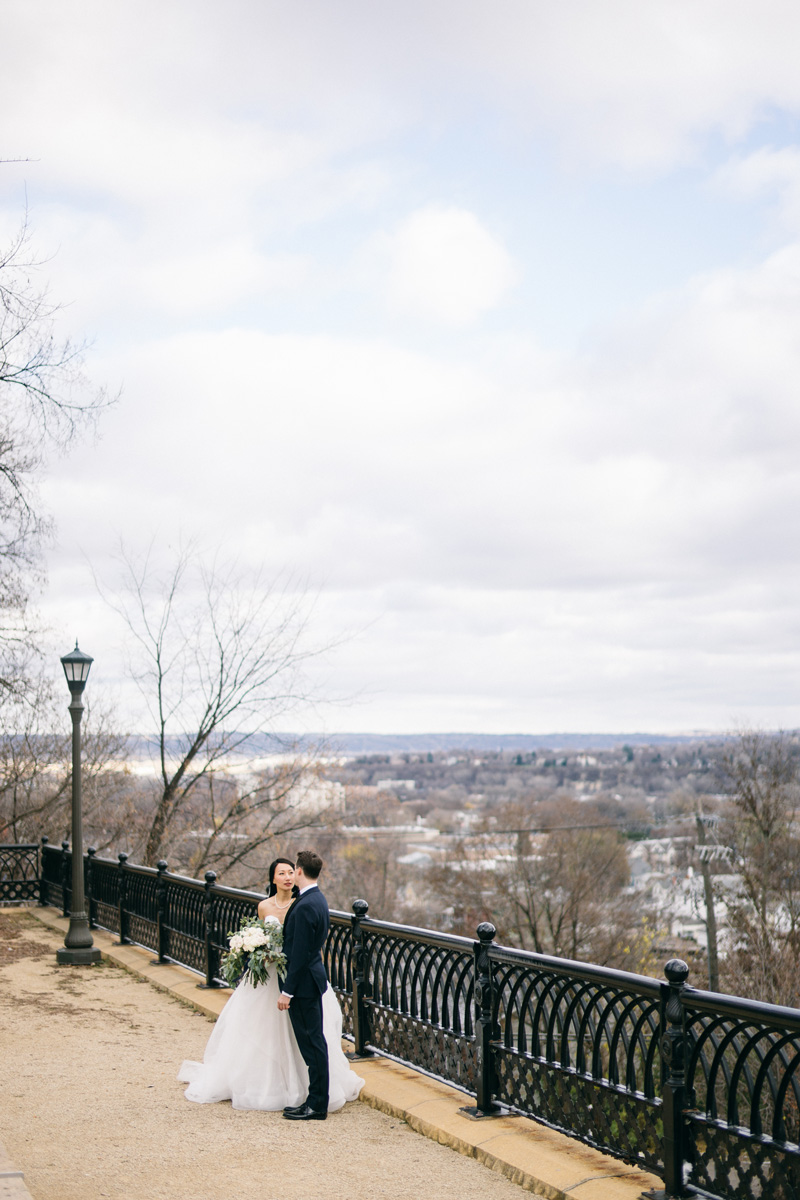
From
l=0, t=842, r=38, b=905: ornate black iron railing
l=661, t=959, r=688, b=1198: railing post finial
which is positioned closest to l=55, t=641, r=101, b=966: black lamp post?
→ l=0, t=842, r=38, b=905: ornate black iron railing

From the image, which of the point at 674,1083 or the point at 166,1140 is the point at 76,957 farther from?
the point at 674,1083

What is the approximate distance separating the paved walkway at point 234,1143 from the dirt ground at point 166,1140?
0.4 inches

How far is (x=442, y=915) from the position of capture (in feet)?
217

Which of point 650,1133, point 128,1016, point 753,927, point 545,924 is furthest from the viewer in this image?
point 545,924

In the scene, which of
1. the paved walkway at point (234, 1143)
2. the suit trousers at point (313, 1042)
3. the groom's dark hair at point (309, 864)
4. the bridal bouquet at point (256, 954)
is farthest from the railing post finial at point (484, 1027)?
the bridal bouquet at point (256, 954)

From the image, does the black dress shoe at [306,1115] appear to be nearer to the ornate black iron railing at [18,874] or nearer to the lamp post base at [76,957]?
the lamp post base at [76,957]

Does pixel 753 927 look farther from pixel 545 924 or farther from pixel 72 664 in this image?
pixel 72 664

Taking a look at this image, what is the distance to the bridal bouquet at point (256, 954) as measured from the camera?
7.23 metres

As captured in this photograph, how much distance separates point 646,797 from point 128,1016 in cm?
10859

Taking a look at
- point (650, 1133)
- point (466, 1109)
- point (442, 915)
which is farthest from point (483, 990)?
point (442, 915)

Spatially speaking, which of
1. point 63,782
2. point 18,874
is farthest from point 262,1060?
point 63,782

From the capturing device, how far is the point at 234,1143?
6.33 m

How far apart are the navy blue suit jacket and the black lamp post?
24.2ft

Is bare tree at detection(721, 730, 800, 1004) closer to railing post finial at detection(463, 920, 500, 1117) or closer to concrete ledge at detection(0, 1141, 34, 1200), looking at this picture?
railing post finial at detection(463, 920, 500, 1117)
